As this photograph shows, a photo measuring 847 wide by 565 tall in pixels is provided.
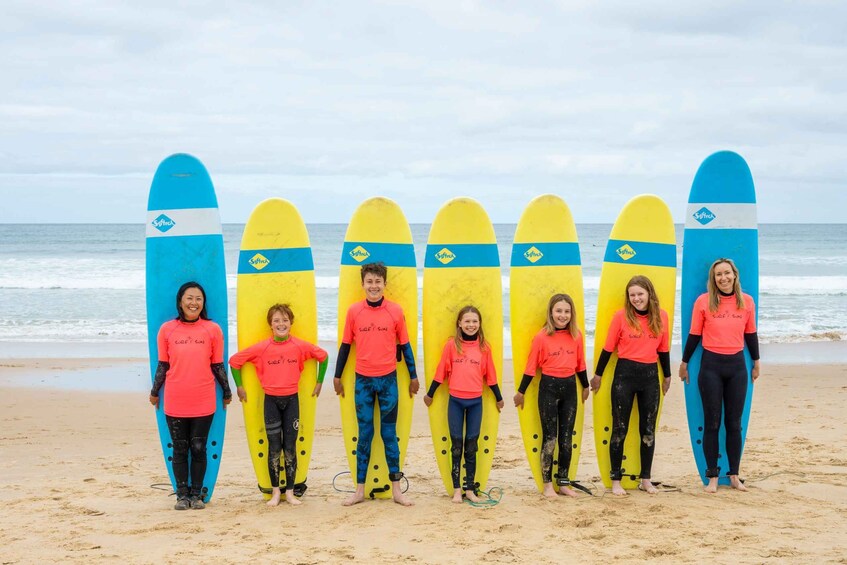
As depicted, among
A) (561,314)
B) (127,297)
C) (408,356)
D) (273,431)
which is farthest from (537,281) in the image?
(127,297)

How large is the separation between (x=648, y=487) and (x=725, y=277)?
1.35m

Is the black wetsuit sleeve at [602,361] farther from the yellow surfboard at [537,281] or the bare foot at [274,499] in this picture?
the bare foot at [274,499]

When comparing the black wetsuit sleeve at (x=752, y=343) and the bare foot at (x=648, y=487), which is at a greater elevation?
the black wetsuit sleeve at (x=752, y=343)

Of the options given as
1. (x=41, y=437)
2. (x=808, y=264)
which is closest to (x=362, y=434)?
(x=41, y=437)

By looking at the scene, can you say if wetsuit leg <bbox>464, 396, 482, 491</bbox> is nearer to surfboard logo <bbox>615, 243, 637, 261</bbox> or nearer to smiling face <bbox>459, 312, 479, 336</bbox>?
smiling face <bbox>459, 312, 479, 336</bbox>

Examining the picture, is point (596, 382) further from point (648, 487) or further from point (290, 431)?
point (290, 431)

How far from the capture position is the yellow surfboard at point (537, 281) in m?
4.80

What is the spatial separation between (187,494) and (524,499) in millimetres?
1962

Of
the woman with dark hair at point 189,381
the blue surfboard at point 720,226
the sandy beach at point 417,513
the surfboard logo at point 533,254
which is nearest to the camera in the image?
the sandy beach at point 417,513

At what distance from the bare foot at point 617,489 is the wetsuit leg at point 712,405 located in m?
0.55

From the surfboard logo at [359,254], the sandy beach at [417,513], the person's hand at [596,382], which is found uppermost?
the surfboard logo at [359,254]

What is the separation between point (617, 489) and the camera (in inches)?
184

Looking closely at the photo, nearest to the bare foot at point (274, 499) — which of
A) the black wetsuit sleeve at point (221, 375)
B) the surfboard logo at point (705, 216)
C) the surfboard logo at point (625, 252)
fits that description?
the black wetsuit sleeve at point (221, 375)

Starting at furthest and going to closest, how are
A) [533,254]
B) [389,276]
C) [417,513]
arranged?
[533,254] → [389,276] → [417,513]
